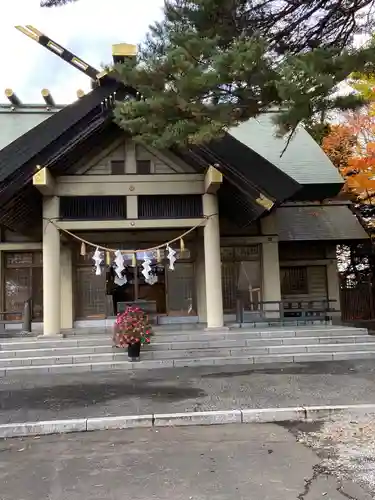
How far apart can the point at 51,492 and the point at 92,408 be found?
2930mm

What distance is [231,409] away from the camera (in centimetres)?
675

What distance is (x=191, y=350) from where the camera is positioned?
11461mm

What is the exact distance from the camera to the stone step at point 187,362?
416 inches

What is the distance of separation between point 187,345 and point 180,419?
205 inches

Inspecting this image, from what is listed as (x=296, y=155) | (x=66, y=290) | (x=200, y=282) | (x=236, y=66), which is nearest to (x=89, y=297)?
(x=66, y=290)

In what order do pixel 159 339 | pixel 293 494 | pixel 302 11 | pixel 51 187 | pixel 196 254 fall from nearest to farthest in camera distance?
1. pixel 293 494
2. pixel 302 11
3. pixel 159 339
4. pixel 51 187
5. pixel 196 254

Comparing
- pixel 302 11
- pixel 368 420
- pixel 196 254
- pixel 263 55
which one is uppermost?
pixel 302 11

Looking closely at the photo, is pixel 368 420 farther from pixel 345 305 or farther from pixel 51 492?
pixel 345 305

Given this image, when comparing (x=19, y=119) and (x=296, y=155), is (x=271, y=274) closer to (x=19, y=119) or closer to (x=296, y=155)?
(x=296, y=155)

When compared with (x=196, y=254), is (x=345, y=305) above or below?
below

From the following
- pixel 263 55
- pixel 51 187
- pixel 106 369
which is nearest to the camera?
pixel 263 55

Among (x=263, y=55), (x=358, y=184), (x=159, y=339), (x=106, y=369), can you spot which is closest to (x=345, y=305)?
(x=358, y=184)

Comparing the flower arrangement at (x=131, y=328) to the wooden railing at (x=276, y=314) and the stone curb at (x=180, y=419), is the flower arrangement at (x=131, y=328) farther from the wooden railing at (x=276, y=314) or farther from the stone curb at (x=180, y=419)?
the wooden railing at (x=276, y=314)

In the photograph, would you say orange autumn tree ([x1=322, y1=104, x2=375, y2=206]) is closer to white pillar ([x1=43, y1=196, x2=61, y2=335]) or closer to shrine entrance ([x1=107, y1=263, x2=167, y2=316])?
shrine entrance ([x1=107, y1=263, x2=167, y2=316])
